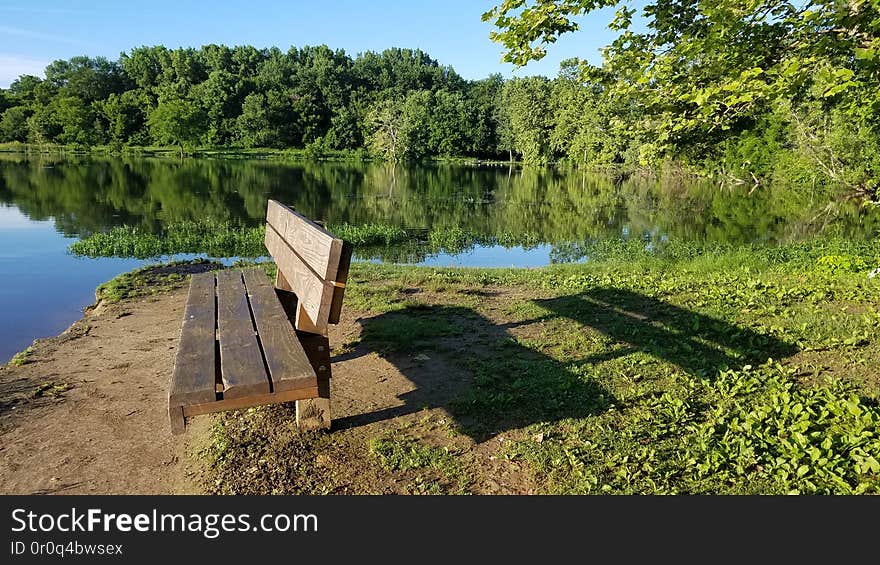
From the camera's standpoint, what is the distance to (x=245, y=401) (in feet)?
9.95

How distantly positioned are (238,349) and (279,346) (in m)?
0.25

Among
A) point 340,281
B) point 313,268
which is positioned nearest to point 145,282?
point 313,268

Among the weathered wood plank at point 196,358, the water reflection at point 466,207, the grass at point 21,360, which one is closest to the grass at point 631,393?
the weathered wood plank at point 196,358

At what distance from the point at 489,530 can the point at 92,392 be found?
3.99 m

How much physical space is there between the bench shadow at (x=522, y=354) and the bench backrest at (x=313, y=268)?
102cm

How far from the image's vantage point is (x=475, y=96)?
97625 mm

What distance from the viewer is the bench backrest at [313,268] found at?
11.0 feet

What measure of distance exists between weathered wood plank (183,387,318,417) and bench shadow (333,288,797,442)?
109 cm

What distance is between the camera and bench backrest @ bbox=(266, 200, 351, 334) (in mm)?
3348

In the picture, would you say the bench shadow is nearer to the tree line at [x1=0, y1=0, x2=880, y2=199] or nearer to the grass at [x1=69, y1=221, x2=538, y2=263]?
the tree line at [x1=0, y1=0, x2=880, y2=199]

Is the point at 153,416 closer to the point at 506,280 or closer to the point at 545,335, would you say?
the point at 545,335

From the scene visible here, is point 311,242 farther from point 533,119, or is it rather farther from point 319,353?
point 533,119

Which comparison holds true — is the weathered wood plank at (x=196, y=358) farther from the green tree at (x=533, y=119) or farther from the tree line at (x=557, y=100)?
the green tree at (x=533, y=119)

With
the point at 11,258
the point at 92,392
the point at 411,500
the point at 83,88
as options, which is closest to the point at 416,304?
the point at 92,392
